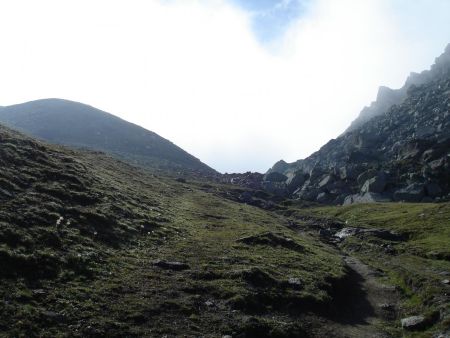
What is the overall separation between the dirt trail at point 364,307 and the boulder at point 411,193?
301ft

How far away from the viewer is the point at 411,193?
5463 inches

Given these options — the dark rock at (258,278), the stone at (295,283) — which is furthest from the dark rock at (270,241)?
the dark rock at (258,278)

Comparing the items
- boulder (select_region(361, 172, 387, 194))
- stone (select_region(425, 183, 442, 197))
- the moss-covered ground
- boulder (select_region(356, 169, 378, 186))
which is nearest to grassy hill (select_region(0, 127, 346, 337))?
the moss-covered ground

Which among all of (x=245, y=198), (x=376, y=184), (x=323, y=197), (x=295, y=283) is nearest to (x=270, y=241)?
(x=295, y=283)

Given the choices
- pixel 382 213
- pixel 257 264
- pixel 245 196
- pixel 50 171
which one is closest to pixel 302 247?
pixel 257 264

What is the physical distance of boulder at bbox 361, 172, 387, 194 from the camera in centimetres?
15088

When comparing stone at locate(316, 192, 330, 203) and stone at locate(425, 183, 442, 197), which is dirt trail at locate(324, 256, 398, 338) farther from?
stone at locate(316, 192, 330, 203)

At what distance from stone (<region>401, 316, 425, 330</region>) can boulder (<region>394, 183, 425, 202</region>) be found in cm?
11135

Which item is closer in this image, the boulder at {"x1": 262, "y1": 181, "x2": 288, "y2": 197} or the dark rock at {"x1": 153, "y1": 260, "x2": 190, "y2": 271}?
the dark rock at {"x1": 153, "y1": 260, "x2": 190, "y2": 271}

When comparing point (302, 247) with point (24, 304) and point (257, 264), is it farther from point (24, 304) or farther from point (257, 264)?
point (24, 304)

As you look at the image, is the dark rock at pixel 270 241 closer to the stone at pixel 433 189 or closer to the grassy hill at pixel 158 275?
the grassy hill at pixel 158 275

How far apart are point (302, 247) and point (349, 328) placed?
28461 millimetres

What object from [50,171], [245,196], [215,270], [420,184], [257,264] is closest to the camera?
[215,270]

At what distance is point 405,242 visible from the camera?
253 ft
